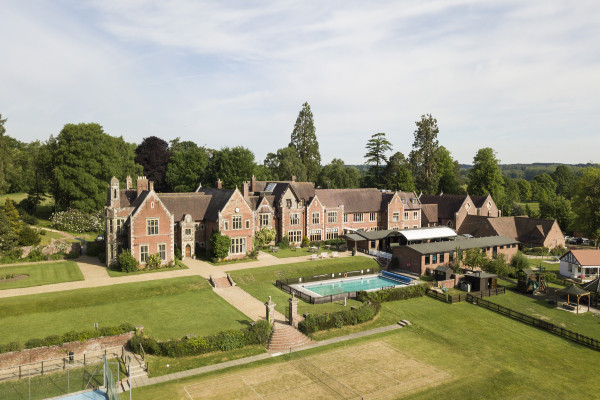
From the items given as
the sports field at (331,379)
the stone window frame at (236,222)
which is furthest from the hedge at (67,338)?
the stone window frame at (236,222)

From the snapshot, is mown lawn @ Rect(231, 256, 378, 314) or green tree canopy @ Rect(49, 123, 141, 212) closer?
mown lawn @ Rect(231, 256, 378, 314)

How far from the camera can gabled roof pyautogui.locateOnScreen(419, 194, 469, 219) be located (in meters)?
74.6

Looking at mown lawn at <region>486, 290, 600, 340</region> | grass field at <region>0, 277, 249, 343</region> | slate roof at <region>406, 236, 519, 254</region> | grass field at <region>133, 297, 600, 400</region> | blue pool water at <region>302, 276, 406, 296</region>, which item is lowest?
grass field at <region>133, 297, 600, 400</region>

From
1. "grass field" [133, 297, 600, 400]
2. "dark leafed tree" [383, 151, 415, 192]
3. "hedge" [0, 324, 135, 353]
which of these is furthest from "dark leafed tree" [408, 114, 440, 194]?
"hedge" [0, 324, 135, 353]

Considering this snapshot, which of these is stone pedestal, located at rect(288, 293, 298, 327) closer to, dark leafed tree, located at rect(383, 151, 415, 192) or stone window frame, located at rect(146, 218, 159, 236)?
stone window frame, located at rect(146, 218, 159, 236)

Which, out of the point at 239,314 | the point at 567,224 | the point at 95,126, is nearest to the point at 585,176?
the point at 567,224

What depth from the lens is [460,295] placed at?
41.9 meters

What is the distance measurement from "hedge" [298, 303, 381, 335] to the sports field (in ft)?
11.2

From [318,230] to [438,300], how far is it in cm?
2671

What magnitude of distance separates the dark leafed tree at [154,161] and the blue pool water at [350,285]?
6212 centimetres

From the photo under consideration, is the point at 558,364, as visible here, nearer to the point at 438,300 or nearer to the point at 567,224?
the point at 438,300

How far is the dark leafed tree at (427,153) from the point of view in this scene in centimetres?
9238

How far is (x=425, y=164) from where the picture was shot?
305 ft

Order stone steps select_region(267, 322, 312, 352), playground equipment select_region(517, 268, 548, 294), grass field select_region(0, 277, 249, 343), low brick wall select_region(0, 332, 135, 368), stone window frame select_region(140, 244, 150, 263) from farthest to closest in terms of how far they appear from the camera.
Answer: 1. stone window frame select_region(140, 244, 150, 263)
2. playground equipment select_region(517, 268, 548, 294)
3. grass field select_region(0, 277, 249, 343)
4. stone steps select_region(267, 322, 312, 352)
5. low brick wall select_region(0, 332, 135, 368)
